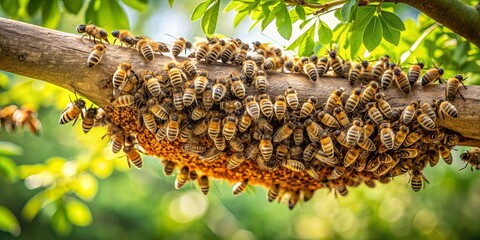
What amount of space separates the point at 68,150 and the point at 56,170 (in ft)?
20.8

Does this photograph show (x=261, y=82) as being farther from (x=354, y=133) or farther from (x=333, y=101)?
(x=354, y=133)

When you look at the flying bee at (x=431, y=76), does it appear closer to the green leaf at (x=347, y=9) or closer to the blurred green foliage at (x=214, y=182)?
the blurred green foliage at (x=214, y=182)

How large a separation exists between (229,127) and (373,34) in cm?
114

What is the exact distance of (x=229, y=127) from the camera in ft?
12.8

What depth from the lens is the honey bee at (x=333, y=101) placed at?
4.04 metres

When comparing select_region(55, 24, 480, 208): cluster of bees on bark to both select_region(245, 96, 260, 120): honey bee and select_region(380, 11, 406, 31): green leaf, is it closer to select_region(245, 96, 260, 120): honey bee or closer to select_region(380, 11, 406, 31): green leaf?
select_region(245, 96, 260, 120): honey bee

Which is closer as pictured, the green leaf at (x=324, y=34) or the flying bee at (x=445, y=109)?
the flying bee at (x=445, y=109)

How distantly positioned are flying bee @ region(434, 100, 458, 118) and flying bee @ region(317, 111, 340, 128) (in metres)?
0.65

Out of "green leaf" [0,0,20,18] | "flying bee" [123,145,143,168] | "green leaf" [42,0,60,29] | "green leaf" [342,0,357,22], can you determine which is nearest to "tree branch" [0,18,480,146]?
"flying bee" [123,145,143,168]

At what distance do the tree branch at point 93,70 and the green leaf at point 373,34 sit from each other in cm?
31

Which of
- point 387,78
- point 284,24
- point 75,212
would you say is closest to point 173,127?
point 284,24

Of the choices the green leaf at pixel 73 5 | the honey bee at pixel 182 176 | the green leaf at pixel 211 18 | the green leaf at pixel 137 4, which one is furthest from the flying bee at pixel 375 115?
the green leaf at pixel 73 5

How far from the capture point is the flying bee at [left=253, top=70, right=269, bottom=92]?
4.02 meters

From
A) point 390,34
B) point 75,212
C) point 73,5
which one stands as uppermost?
point 390,34
